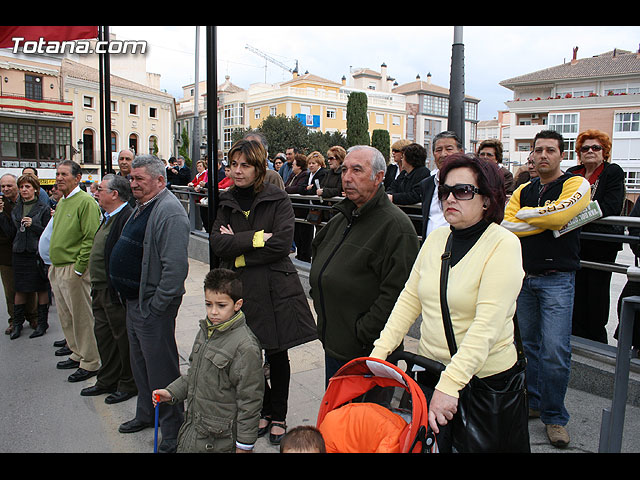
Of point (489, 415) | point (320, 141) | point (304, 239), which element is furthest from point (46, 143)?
point (489, 415)

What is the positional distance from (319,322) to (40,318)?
515 cm

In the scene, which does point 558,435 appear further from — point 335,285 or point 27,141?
point 27,141

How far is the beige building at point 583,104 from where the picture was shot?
5309cm

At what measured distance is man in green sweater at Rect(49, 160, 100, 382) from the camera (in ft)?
16.9

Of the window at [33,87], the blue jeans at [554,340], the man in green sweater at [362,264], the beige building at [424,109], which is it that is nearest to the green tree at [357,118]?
the window at [33,87]

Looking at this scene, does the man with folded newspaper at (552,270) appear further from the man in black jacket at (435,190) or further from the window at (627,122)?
the window at (627,122)

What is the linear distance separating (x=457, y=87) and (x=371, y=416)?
5123mm

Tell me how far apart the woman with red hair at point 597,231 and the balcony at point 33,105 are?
54.9 meters

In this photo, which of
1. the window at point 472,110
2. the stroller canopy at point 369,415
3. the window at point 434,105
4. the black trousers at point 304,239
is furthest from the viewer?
the window at point 472,110

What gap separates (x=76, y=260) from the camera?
5.21 metres

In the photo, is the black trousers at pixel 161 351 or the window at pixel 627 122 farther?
the window at pixel 627 122

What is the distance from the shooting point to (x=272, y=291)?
3576 millimetres

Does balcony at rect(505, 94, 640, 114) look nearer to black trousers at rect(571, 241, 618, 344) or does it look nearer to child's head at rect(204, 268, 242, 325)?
black trousers at rect(571, 241, 618, 344)
